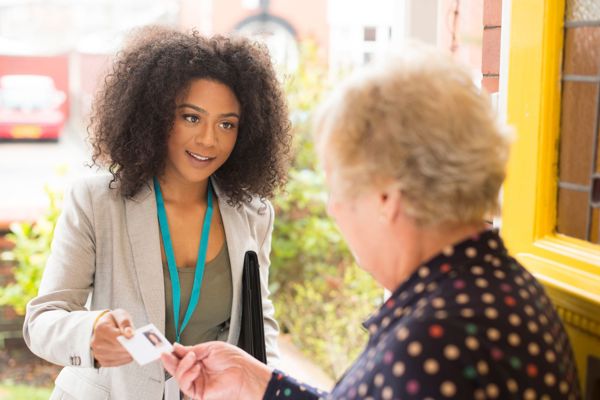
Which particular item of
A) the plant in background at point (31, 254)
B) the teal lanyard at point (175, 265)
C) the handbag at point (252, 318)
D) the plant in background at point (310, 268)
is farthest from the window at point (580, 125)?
the plant in background at point (310, 268)

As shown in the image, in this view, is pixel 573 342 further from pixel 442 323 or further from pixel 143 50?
pixel 143 50

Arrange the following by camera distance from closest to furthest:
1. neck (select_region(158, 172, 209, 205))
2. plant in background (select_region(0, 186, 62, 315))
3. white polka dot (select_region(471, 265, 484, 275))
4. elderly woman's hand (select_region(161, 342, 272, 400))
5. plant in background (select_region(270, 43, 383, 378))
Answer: white polka dot (select_region(471, 265, 484, 275))
elderly woman's hand (select_region(161, 342, 272, 400))
neck (select_region(158, 172, 209, 205))
plant in background (select_region(0, 186, 62, 315))
plant in background (select_region(270, 43, 383, 378))

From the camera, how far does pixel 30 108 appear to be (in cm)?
571

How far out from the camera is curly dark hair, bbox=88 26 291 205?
216 centimetres

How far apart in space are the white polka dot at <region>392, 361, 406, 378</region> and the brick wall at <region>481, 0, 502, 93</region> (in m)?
1.28

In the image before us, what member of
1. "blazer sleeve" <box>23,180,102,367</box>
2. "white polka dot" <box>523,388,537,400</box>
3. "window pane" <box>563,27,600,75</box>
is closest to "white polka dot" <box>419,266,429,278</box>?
"white polka dot" <box>523,388,537,400</box>

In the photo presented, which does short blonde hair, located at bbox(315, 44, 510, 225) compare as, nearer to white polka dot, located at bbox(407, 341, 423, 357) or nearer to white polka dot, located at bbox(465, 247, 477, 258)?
Result: white polka dot, located at bbox(465, 247, 477, 258)

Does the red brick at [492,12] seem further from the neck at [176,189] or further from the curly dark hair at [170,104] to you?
the neck at [176,189]

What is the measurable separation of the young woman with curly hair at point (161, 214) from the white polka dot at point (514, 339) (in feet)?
3.39

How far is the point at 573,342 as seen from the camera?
5.31 ft

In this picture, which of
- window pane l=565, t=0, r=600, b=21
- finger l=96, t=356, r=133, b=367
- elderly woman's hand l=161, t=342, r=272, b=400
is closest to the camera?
window pane l=565, t=0, r=600, b=21

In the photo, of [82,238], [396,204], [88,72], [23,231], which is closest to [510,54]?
[396,204]

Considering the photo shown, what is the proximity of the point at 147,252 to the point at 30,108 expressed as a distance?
13.3ft

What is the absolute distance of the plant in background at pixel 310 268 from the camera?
17.5 ft
